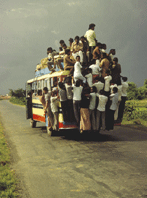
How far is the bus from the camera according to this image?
10.8 metres

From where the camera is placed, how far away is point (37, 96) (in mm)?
14289

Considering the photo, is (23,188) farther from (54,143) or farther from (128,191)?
(54,143)

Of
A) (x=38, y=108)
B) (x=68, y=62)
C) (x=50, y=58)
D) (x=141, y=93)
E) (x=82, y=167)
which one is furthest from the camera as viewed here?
(x=141, y=93)

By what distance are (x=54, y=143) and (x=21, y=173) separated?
157 inches

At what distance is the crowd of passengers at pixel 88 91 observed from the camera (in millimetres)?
10320

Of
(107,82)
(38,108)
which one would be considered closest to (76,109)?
(107,82)

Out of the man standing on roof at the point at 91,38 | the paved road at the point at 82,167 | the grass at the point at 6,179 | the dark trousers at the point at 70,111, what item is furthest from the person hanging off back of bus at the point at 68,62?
the grass at the point at 6,179

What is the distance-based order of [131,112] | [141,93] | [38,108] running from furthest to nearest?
1. [141,93]
2. [131,112]
3. [38,108]

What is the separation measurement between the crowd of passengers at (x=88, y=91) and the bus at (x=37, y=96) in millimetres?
207

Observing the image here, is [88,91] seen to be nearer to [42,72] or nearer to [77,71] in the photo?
[77,71]

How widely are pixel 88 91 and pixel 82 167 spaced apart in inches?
165

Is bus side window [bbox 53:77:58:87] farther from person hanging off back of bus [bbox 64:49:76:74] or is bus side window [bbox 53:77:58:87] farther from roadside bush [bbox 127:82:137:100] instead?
roadside bush [bbox 127:82:137:100]

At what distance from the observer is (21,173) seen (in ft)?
21.3

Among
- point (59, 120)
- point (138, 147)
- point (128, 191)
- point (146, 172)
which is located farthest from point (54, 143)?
point (128, 191)
